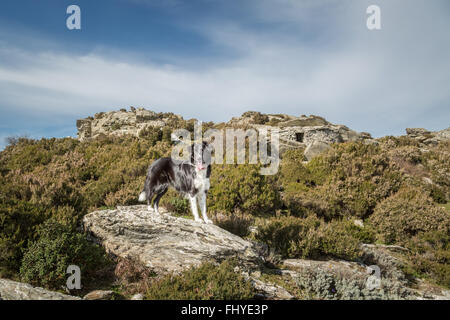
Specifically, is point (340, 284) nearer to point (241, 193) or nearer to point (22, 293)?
point (241, 193)

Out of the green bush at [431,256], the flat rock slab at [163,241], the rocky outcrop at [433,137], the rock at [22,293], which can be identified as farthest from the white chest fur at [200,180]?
the rocky outcrop at [433,137]

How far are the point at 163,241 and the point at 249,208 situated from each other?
487 centimetres

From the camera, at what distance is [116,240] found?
18.0 feet

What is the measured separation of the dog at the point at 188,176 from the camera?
4.76 meters

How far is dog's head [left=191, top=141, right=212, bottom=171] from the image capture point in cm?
463

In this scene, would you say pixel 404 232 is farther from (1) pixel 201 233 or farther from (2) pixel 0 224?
(2) pixel 0 224

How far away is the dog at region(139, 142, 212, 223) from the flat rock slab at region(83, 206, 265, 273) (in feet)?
1.23

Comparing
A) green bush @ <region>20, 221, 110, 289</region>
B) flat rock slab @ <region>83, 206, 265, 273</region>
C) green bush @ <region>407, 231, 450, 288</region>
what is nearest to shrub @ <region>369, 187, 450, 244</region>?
green bush @ <region>407, 231, 450, 288</region>

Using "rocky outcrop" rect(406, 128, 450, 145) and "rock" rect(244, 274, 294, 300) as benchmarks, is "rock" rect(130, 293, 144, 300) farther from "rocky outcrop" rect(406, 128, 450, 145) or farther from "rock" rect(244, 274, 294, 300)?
"rocky outcrop" rect(406, 128, 450, 145)

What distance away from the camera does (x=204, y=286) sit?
157 inches

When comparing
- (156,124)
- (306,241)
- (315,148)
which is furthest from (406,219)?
(156,124)
